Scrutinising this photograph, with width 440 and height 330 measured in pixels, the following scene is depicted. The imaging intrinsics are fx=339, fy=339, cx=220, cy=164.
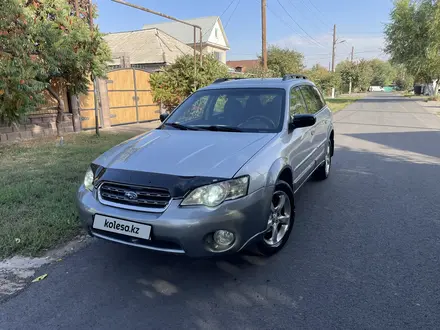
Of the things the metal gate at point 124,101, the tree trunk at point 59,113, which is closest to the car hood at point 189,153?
the tree trunk at point 59,113

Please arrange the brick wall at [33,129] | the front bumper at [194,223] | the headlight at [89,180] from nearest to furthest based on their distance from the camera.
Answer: the front bumper at [194,223], the headlight at [89,180], the brick wall at [33,129]

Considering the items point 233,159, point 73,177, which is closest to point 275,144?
point 233,159

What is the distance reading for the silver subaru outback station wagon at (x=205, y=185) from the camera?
261 centimetres

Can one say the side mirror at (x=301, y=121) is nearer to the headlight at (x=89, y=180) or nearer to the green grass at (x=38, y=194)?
the headlight at (x=89, y=180)

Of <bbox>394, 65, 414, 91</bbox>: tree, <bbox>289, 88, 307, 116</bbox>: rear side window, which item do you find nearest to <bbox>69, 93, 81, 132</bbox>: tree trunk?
<bbox>289, 88, 307, 116</bbox>: rear side window

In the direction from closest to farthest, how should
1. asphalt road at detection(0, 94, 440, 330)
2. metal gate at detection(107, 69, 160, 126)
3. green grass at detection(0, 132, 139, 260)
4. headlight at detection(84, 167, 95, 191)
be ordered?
asphalt road at detection(0, 94, 440, 330)
headlight at detection(84, 167, 95, 191)
green grass at detection(0, 132, 139, 260)
metal gate at detection(107, 69, 160, 126)

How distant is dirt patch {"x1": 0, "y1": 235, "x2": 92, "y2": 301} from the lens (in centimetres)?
291

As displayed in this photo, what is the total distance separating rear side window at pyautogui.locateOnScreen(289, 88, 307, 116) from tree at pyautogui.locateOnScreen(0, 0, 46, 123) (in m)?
5.84

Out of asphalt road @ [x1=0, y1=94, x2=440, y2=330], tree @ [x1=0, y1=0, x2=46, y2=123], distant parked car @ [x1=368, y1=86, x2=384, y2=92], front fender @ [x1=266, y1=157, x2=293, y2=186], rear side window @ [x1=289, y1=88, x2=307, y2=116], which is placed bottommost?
asphalt road @ [x1=0, y1=94, x2=440, y2=330]

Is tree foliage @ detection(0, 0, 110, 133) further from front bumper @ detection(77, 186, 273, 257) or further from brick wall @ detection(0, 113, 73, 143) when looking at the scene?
front bumper @ detection(77, 186, 273, 257)

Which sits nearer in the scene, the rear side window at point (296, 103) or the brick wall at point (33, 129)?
the rear side window at point (296, 103)

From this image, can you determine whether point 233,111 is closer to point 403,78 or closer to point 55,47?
point 55,47

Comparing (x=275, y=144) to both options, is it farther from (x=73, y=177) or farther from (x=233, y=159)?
(x=73, y=177)

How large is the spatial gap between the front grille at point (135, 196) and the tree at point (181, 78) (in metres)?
12.3
